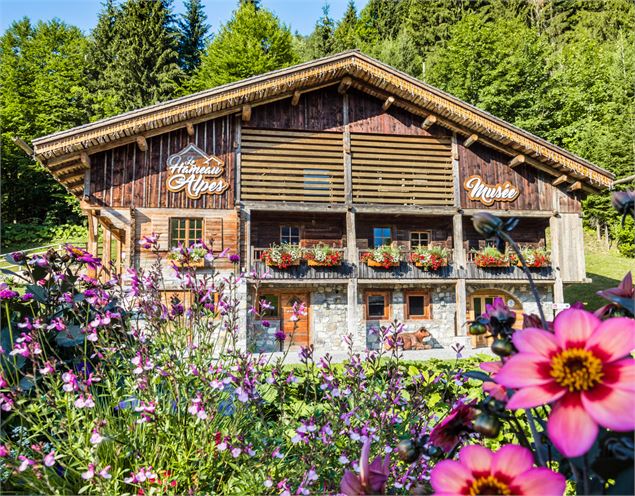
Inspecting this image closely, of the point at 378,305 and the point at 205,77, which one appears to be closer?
the point at 378,305

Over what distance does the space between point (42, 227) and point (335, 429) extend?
98.2ft

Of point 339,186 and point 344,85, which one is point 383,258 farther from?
point 344,85

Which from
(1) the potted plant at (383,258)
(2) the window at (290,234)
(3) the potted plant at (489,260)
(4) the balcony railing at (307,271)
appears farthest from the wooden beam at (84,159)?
(3) the potted plant at (489,260)

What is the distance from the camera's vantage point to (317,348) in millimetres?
14094

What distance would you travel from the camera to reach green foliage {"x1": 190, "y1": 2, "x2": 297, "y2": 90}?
26250 millimetres

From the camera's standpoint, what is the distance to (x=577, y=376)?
0.71m

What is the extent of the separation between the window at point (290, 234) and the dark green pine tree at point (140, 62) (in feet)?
55.9

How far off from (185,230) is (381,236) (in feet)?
21.5

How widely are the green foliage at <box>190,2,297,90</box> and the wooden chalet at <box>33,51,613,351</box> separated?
13596 mm

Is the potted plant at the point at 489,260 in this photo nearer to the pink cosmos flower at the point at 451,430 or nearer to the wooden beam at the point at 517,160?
the wooden beam at the point at 517,160

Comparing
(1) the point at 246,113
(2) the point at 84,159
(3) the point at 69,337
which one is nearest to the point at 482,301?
(1) the point at 246,113

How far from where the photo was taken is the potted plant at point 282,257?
13.2m

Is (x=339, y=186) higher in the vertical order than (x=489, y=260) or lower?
higher

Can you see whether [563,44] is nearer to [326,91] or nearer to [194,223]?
[326,91]
